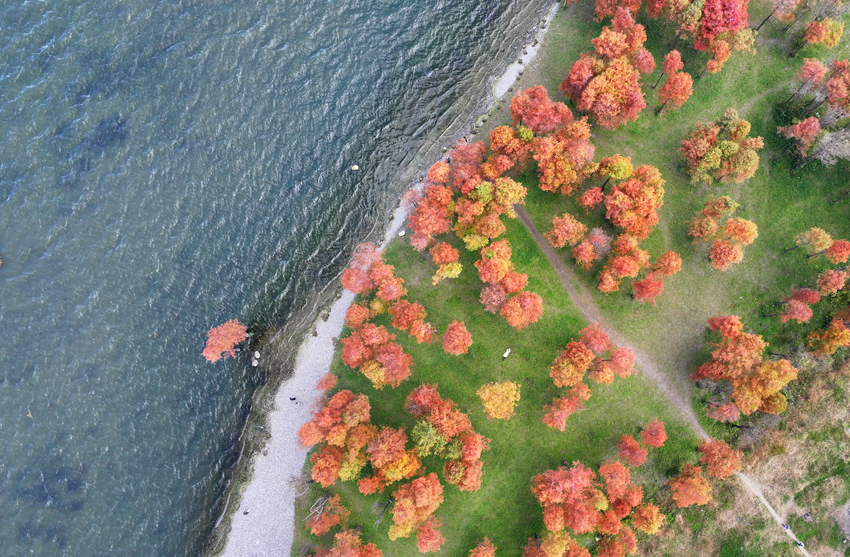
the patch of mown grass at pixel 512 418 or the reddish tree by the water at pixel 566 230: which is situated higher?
the reddish tree by the water at pixel 566 230

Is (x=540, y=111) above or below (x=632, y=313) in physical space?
above

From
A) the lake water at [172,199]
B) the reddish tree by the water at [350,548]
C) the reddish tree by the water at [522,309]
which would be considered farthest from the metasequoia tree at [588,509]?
the lake water at [172,199]

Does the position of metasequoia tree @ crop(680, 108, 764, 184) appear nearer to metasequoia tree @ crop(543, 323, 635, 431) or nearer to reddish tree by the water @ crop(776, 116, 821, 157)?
reddish tree by the water @ crop(776, 116, 821, 157)

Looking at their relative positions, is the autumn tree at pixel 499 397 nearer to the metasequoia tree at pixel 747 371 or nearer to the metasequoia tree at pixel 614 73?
the metasequoia tree at pixel 747 371

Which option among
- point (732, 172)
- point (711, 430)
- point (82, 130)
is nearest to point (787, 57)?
point (732, 172)

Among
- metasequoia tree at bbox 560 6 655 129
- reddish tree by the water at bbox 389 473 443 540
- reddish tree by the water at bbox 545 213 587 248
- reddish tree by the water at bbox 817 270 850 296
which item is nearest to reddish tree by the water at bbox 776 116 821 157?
reddish tree by the water at bbox 817 270 850 296

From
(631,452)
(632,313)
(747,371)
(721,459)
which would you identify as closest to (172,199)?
(632,313)

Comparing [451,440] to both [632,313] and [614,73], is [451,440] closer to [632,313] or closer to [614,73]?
[632,313]
